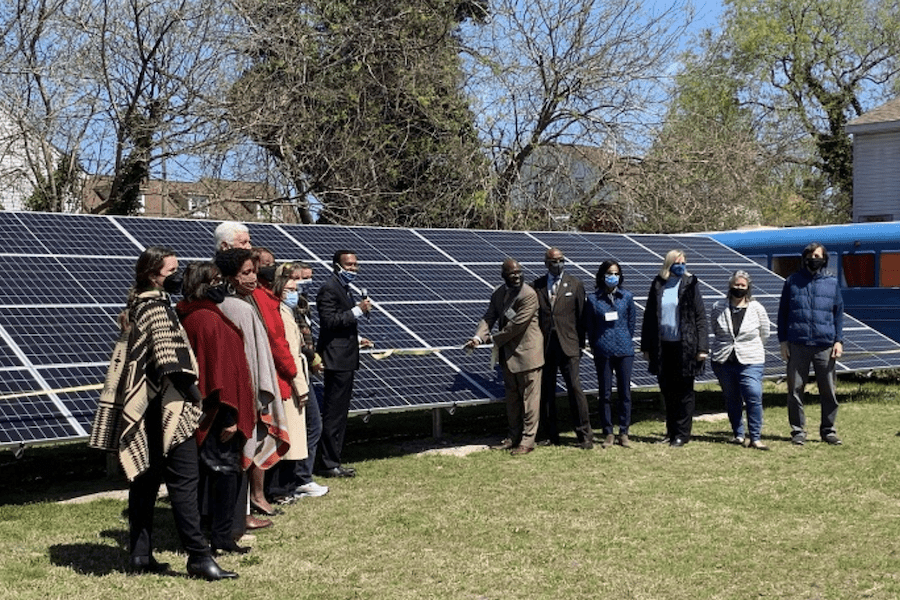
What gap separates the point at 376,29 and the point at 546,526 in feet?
57.7

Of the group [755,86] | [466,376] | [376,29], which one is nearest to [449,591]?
[466,376]

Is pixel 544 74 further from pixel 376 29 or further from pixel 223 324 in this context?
pixel 223 324

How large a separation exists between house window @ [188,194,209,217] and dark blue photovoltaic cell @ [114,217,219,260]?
8.81m

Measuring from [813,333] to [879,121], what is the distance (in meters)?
23.0

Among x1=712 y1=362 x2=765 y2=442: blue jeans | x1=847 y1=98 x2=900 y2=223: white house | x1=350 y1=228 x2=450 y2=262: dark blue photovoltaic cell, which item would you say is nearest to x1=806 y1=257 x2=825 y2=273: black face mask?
x1=712 y1=362 x2=765 y2=442: blue jeans

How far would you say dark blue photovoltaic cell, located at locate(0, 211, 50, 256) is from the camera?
34.5 ft

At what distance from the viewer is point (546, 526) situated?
8055mm

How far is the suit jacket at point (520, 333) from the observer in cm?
1099

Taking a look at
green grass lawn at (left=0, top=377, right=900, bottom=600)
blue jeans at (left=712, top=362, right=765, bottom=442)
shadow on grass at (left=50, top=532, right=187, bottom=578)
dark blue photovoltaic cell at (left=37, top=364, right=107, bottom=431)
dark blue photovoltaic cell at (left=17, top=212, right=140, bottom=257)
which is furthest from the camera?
blue jeans at (left=712, top=362, right=765, bottom=442)

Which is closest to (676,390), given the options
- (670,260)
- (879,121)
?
(670,260)

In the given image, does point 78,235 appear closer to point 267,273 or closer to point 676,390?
point 267,273

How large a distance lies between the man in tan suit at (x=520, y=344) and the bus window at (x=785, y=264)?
943 centimetres

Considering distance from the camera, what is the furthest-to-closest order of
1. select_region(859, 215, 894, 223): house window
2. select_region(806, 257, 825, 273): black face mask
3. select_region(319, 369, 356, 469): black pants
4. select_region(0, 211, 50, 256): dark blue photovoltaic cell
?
select_region(859, 215, 894, 223): house window < select_region(806, 257, 825, 273): black face mask < select_region(0, 211, 50, 256): dark blue photovoltaic cell < select_region(319, 369, 356, 469): black pants

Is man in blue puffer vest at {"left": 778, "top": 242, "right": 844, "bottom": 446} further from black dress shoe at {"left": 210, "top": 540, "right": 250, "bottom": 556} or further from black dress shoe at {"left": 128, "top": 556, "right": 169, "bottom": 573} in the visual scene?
black dress shoe at {"left": 128, "top": 556, "right": 169, "bottom": 573}
